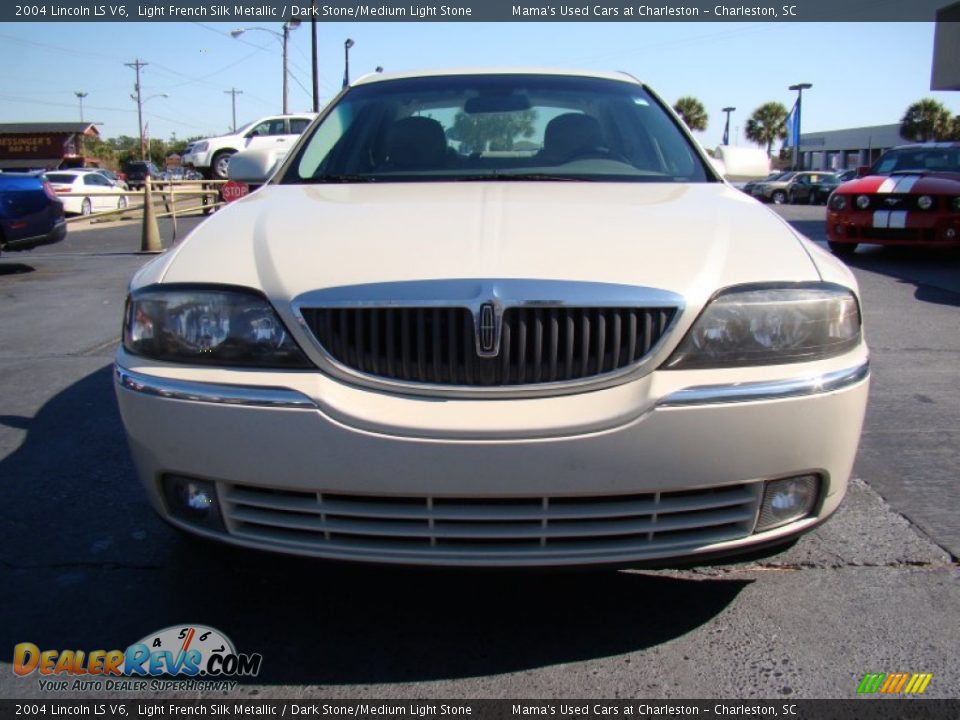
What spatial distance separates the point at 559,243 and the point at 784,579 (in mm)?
1260

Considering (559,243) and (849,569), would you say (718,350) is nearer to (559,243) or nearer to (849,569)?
(559,243)

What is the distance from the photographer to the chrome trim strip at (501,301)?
6.23 ft

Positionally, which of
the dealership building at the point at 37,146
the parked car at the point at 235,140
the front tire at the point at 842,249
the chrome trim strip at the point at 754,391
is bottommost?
the front tire at the point at 842,249

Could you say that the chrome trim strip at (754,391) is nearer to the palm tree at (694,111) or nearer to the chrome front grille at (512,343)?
the chrome front grille at (512,343)

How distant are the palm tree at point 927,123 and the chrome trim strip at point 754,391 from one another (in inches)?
2399

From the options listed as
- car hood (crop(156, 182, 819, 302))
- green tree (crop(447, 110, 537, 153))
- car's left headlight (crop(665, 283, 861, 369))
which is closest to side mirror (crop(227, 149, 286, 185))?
green tree (crop(447, 110, 537, 153))

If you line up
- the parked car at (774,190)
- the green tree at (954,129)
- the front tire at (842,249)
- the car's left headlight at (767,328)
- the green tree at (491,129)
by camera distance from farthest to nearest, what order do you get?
the green tree at (954,129)
the parked car at (774,190)
the front tire at (842,249)
the green tree at (491,129)
the car's left headlight at (767,328)

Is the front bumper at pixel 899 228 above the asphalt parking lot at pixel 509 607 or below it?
above

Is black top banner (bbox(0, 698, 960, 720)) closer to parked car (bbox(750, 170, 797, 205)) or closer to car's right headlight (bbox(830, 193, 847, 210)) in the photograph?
car's right headlight (bbox(830, 193, 847, 210))

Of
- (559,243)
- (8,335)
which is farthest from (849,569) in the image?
(8,335)

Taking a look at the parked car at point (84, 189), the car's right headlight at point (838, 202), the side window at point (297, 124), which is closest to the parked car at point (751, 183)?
the car's right headlight at point (838, 202)

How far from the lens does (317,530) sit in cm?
195

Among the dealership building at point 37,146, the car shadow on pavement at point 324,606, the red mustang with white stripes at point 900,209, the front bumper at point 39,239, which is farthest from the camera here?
the dealership building at point 37,146

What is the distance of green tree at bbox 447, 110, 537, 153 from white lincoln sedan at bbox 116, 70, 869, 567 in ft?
4.28
